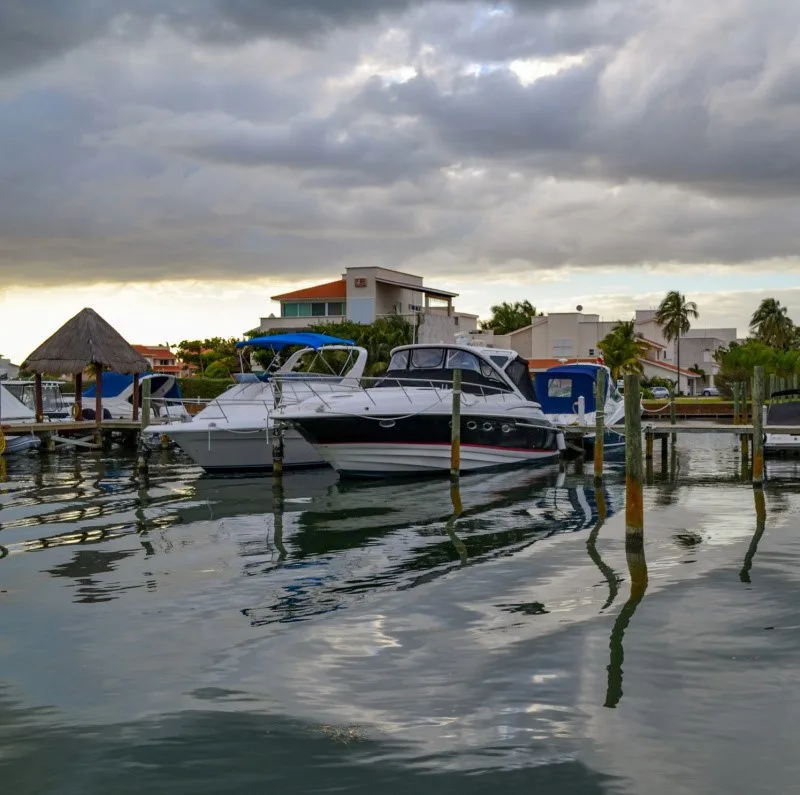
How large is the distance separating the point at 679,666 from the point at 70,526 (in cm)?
1144

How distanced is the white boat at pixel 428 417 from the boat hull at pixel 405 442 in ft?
0.07

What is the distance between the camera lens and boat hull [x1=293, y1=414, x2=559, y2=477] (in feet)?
71.4

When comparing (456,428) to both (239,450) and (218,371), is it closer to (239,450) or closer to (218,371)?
(239,450)

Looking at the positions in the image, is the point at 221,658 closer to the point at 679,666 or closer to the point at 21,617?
the point at 21,617

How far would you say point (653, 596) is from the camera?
11.2 m

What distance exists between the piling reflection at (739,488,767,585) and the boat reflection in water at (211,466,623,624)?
2.69 meters

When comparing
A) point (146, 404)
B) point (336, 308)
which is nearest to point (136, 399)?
point (146, 404)

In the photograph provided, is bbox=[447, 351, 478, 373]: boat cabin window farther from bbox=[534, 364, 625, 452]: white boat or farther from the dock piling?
the dock piling

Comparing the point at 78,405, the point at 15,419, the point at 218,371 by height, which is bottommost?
the point at 15,419

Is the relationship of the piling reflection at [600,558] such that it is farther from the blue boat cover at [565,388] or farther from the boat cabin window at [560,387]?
Result: the boat cabin window at [560,387]

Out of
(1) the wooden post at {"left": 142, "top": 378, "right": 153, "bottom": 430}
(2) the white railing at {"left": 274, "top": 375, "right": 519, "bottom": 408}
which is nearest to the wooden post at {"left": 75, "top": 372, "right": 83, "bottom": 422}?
(1) the wooden post at {"left": 142, "top": 378, "right": 153, "bottom": 430}

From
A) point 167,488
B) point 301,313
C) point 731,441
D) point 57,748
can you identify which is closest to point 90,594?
point 57,748

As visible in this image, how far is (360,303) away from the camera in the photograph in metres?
75.2

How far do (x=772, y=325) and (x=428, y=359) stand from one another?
80008 millimetres
